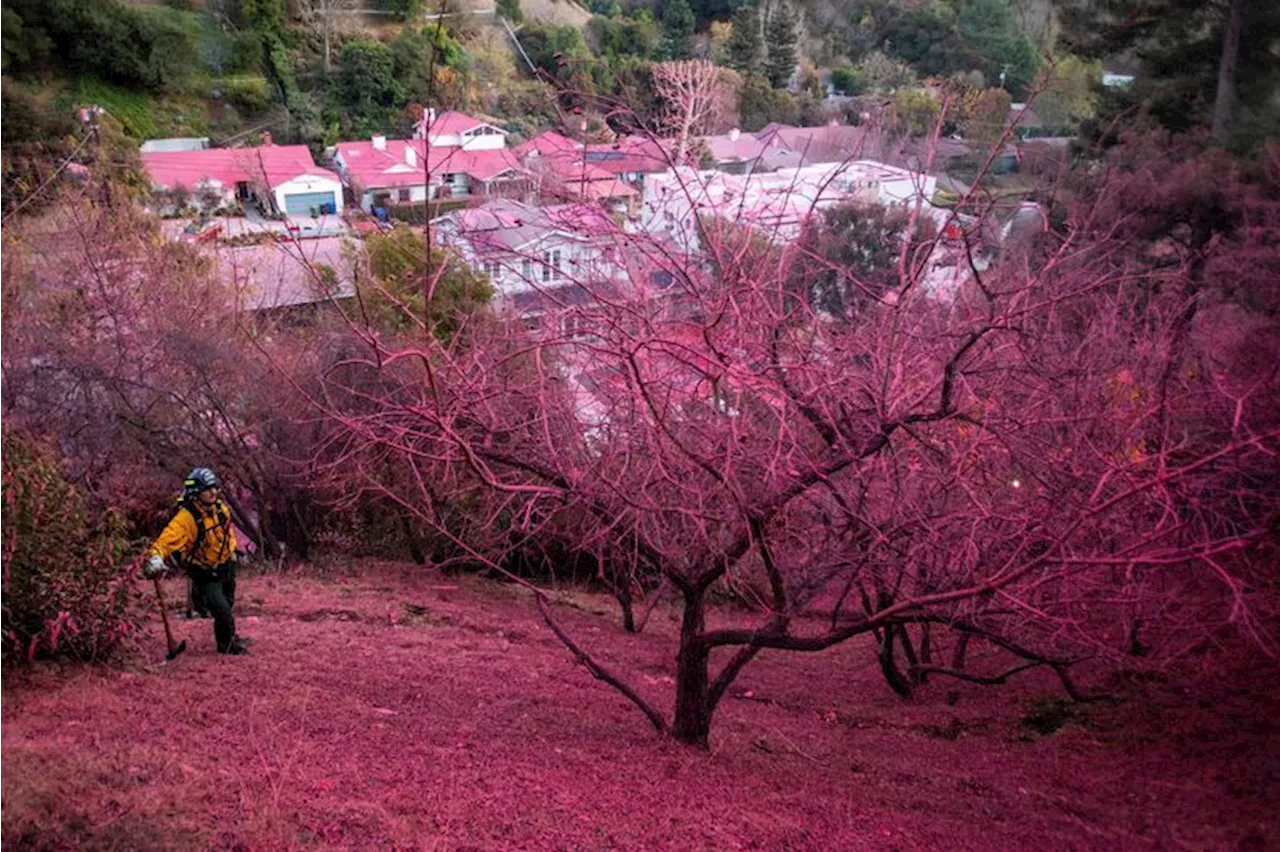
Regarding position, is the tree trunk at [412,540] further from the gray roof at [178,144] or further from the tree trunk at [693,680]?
the gray roof at [178,144]

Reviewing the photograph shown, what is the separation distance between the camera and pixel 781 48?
117 ft

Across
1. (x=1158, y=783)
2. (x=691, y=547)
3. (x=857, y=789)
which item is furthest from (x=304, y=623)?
(x=1158, y=783)

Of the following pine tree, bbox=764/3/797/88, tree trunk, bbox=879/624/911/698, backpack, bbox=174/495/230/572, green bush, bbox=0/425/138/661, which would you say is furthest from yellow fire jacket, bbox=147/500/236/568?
pine tree, bbox=764/3/797/88

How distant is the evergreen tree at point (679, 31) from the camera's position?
38938mm

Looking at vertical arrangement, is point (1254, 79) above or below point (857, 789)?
above

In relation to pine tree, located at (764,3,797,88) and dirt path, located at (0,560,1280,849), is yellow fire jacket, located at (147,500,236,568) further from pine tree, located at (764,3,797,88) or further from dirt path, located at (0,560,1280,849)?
pine tree, located at (764,3,797,88)

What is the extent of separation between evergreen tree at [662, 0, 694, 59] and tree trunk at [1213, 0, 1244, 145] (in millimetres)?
25046

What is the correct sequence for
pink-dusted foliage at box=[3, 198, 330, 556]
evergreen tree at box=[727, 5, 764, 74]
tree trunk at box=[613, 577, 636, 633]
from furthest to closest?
evergreen tree at box=[727, 5, 764, 74] → pink-dusted foliage at box=[3, 198, 330, 556] → tree trunk at box=[613, 577, 636, 633]

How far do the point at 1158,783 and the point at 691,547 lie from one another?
336 cm

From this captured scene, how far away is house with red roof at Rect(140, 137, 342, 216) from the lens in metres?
26.6

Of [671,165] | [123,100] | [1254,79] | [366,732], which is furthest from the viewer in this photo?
[123,100]

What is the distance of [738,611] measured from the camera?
1238cm

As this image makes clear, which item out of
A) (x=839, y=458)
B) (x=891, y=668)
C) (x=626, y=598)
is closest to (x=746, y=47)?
(x=626, y=598)

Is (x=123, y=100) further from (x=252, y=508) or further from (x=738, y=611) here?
(x=738, y=611)
